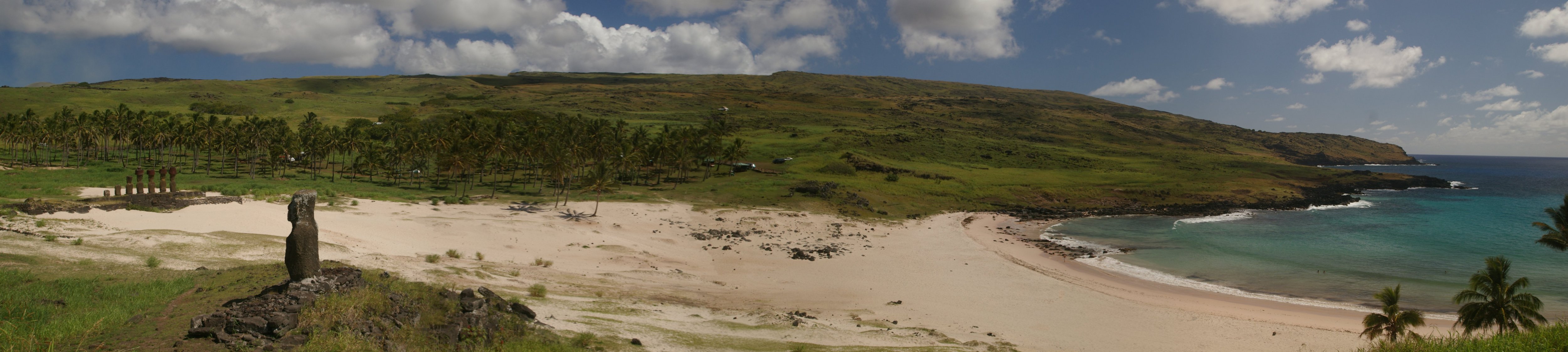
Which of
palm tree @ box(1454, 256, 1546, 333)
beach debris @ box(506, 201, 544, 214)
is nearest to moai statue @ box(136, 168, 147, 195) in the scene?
beach debris @ box(506, 201, 544, 214)

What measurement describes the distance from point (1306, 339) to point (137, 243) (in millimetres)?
40962

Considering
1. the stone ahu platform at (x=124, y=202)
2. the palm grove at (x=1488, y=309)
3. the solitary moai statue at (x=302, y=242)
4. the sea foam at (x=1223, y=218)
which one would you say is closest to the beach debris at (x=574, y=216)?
Answer: the stone ahu platform at (x=124, y=202)

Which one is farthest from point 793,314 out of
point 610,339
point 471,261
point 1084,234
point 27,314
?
point 1084,234

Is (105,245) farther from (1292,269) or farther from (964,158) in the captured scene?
(964,158)

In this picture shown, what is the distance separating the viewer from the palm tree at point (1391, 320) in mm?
20375

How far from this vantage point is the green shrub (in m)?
80.8

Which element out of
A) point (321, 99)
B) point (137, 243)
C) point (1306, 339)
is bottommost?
point (1306, 339)

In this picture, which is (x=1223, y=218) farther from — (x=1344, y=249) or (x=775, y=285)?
(x=775, y=285)

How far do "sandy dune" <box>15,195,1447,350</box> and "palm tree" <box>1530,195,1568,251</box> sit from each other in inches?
257

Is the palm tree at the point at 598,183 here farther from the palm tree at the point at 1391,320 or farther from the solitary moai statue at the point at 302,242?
the palm tree at the point at 1391,320

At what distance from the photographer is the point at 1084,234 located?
178 ft

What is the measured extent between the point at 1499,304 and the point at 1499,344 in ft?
35.7

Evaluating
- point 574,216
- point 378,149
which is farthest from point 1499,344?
point 378,149

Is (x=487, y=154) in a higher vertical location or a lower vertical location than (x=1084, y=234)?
higher
